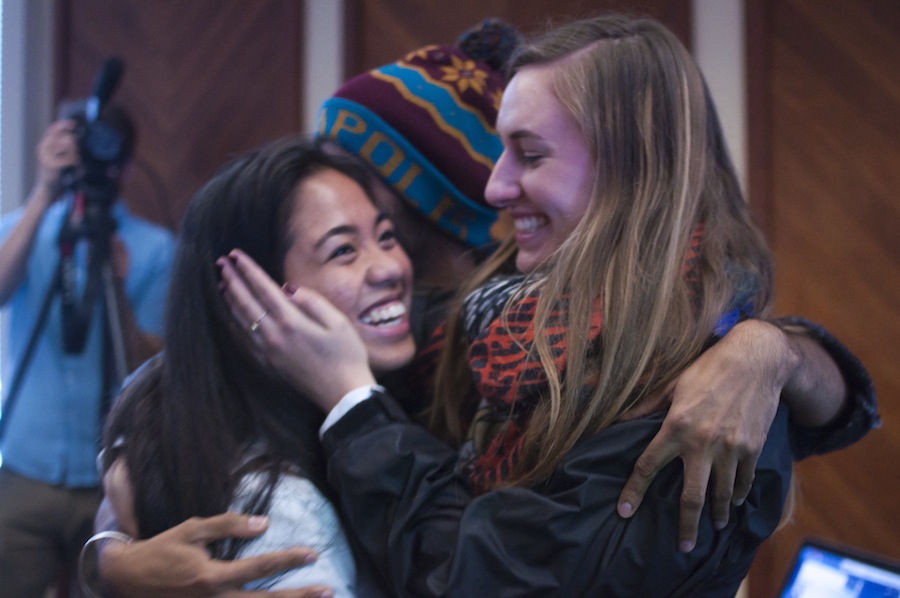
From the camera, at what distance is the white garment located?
3.66 feet

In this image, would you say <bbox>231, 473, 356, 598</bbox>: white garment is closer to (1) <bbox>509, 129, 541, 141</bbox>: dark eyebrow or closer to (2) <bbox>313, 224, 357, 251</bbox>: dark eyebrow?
(2) <bbox>313, 224, 357, 251</bbox>: dark eyebrow

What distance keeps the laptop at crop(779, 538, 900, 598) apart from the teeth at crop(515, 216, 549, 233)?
2.22 feet

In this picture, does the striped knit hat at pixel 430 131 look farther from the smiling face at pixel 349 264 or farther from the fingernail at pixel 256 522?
the fingernail at pixel 256 522

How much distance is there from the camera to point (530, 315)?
1161 mm

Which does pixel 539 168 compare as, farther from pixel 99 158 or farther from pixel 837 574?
pixel 99 158

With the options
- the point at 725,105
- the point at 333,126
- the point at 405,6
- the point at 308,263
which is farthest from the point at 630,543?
the point at 405,6

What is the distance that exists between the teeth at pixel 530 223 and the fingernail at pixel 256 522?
22.0 inches

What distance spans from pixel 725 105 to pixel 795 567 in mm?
1417

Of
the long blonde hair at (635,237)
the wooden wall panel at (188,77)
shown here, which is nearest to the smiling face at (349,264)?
the long blonde hair at (635,237)

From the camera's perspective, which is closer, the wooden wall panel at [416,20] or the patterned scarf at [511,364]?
the patterned scarf at [511,364]

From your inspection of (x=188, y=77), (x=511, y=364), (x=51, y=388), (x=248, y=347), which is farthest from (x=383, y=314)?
(x=188, y=77)

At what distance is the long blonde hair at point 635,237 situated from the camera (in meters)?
1.07

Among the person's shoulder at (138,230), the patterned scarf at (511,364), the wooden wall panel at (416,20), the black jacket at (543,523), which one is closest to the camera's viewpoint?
the black jacket at (543,523)

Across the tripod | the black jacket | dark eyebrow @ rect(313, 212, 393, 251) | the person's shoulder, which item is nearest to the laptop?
the black jacket
